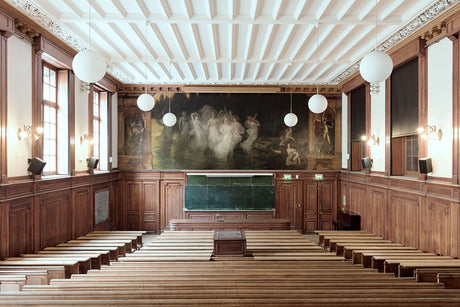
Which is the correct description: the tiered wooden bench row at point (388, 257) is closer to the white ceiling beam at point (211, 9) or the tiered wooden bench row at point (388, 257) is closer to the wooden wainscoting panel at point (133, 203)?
the white ceiling beam at point (211, 9)

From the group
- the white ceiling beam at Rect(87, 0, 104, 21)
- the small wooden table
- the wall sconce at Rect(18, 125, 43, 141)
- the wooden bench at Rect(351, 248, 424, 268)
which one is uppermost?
the white ceiling beam at Rect(87, 0, 104, 21)

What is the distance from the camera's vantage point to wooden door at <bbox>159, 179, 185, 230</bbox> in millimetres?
13320

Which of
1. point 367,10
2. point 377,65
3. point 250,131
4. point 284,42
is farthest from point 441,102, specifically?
point 250,131

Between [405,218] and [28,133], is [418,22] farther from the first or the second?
[28,133]

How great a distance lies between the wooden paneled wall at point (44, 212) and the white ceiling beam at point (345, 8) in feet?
23.9

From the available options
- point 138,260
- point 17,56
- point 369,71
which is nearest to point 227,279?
point 138,260

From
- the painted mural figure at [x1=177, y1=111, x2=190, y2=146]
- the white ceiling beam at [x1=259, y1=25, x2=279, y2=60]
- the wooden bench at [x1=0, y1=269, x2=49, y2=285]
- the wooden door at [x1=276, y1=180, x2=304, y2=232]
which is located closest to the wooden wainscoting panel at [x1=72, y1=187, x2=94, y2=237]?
the wooden bench at [x1=0, y1=269, x2=49, y2=285]

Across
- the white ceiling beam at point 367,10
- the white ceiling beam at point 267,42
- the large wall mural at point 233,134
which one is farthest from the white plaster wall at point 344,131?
the white ceiling beam at point 367,10

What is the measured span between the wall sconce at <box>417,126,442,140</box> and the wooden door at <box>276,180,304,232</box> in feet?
21.0

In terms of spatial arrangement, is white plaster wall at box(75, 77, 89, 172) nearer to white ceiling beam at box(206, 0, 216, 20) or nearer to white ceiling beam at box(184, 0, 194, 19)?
white ceiling beam at box(184, 0, 194, 19)

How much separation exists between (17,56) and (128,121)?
265 inches

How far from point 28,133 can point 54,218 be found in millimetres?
2273

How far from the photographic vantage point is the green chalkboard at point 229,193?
1317cm

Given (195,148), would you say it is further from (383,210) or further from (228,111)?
(383,210)
